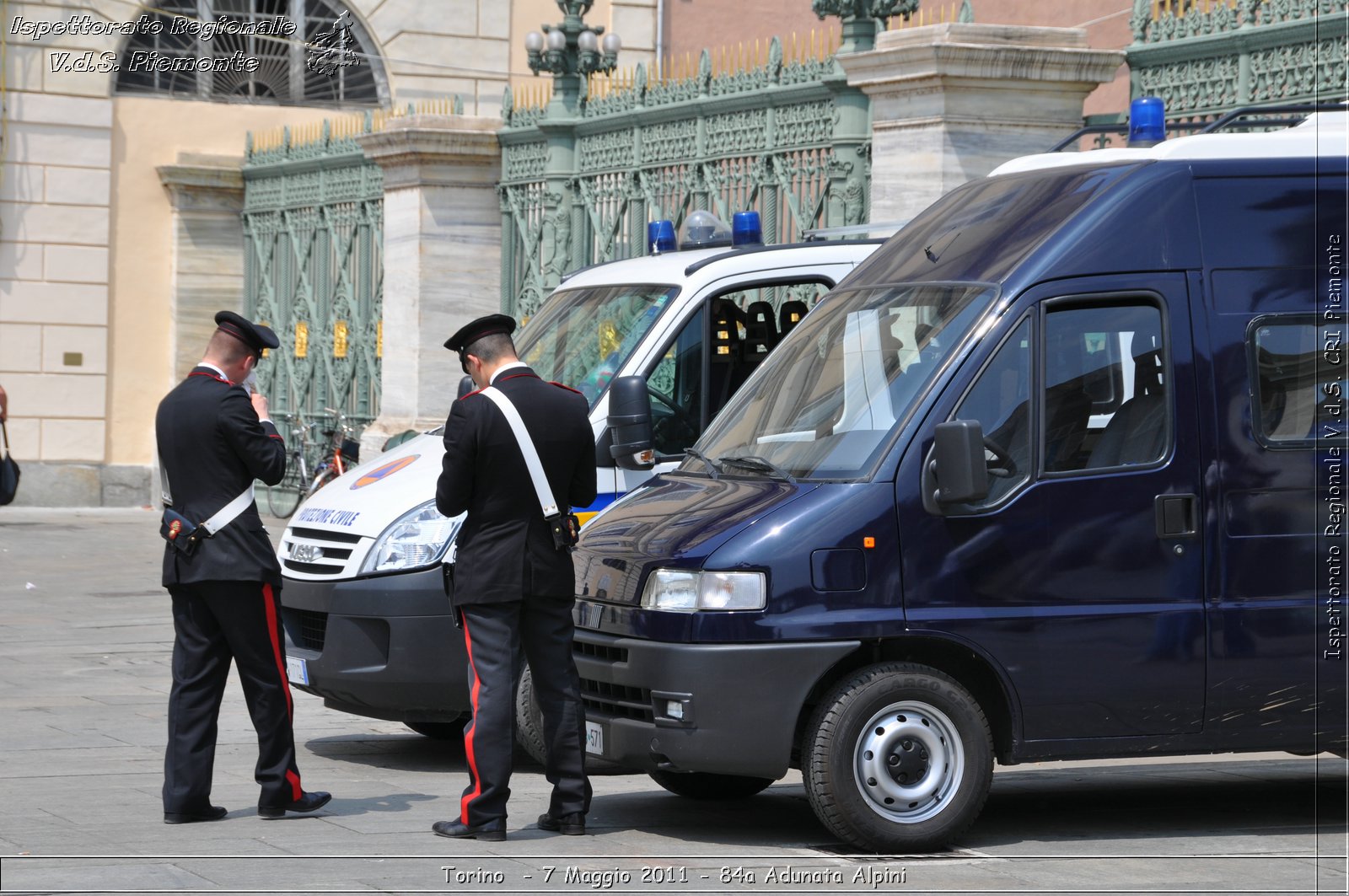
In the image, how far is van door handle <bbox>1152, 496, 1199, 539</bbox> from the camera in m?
7.00

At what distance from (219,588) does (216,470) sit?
43 centimetres

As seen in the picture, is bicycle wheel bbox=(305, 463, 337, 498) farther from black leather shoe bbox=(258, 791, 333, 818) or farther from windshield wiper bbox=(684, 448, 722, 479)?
black leather shoe bbox=(258, 791, 333, 818)

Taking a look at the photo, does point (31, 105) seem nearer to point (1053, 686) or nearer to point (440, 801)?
point (440, 801)

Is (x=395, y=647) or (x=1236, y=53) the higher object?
(x=1236, y=53)

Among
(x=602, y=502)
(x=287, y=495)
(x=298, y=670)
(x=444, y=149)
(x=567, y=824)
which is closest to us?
(x=567, y=824)

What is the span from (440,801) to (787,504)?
6.78 ft

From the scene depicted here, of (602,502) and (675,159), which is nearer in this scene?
(602,502)

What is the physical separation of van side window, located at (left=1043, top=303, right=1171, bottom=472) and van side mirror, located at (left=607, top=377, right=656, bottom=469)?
1862 millimetres

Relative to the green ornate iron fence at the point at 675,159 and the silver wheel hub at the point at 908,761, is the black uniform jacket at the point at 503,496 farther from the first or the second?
the green ornate iron fence at the point at 675,159

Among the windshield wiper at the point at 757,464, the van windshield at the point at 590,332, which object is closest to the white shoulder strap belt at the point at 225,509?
the windshield wiper at the point at 757,464

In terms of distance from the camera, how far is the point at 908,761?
266 inches

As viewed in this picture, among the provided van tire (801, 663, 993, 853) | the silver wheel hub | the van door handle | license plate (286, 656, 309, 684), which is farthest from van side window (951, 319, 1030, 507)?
license plate (286, 656, 309, 684)

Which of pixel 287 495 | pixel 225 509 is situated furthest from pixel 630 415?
pixel 287 495

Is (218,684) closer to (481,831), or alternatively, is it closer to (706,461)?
(481,831)
